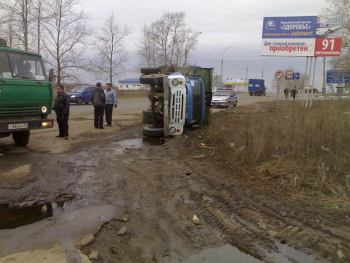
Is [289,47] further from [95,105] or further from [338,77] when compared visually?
[338,77]

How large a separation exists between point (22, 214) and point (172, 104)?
6.64 metres

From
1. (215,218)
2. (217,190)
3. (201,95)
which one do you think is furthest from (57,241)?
(201,95)

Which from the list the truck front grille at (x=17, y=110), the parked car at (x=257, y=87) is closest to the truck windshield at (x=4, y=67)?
the truck front grille at (x=17, y=110)

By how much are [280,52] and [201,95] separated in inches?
530

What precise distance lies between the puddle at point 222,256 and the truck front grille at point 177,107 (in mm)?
7462

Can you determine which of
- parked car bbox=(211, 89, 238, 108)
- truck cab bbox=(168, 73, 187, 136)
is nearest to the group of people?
truck cab bbox=(168, 73, 187, 136)

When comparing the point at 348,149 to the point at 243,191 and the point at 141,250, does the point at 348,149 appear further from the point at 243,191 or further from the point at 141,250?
the point at 141,250

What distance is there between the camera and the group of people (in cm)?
1297

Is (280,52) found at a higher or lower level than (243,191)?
higher

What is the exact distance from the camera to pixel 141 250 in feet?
16.0

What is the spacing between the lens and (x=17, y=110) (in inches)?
397

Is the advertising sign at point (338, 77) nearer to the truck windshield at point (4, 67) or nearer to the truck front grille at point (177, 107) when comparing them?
the truck front grille at point (177, 107)

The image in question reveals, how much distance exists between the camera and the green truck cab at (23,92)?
981 centimetres

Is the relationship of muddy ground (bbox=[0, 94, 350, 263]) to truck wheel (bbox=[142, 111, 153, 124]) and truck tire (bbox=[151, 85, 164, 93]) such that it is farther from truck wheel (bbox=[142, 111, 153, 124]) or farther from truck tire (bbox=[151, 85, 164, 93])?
truck wheel (bbox=[142, 111, 153, 124])
